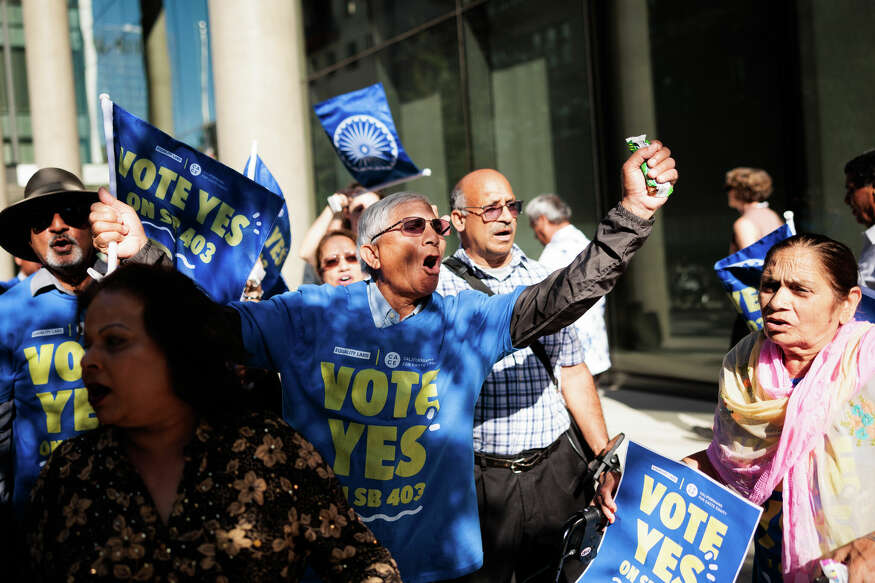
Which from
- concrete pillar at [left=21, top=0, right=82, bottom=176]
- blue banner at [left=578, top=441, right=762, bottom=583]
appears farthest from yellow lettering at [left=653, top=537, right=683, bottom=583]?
concrete pillar at [left=21, top=0, right=82, bottom=176]

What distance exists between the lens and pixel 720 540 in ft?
7.36

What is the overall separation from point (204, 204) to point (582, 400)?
5.75 ft

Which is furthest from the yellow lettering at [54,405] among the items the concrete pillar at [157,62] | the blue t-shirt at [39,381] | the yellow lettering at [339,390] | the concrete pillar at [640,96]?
the concrete pillar at [157,62]

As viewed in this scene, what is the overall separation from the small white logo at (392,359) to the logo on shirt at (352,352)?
62mm

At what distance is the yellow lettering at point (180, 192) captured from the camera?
10.1 feet

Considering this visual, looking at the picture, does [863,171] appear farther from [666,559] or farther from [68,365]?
[68,365]

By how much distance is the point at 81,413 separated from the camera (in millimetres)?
3232

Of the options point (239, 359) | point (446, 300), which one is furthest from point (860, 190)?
point (239, 359)

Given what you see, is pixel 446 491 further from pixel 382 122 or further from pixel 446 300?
pixel 382 122

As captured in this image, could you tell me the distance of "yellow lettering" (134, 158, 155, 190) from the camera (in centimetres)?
305

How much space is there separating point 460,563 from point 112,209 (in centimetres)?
164

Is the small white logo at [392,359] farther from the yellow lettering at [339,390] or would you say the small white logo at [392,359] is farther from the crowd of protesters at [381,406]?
the yellow lettering at [339,390]

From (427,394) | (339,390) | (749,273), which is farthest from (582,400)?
(339,390)

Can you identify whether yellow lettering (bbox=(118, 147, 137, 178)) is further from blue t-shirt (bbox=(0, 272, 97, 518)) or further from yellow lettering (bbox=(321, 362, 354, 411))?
yellow lettering (bbox=(321, 362, 354, 411))
